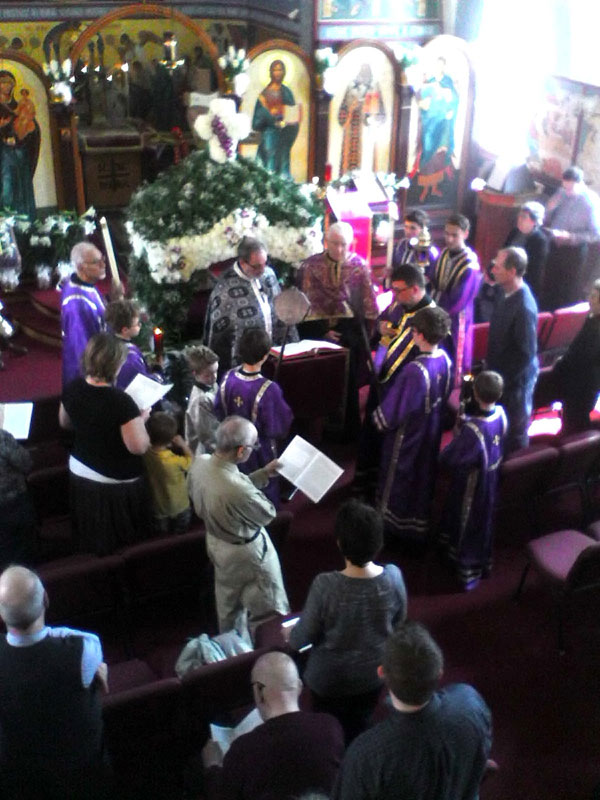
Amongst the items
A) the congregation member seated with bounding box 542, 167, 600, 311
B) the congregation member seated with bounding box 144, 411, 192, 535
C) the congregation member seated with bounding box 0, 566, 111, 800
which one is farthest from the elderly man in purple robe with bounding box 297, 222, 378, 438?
the congregation member seated with bounding box 0, 566, 111, 800

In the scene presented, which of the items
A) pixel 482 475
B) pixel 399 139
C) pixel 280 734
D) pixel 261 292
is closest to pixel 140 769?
pixel 280 734

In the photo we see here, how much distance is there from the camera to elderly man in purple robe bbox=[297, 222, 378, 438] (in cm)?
681

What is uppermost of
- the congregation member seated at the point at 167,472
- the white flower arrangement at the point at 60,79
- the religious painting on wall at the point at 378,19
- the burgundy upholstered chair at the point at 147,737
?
the religious painting on wall at the point at 378,19

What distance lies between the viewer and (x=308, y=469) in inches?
183

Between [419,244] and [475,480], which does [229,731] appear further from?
[419,244]

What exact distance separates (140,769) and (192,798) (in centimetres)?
33

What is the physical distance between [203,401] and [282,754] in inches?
119

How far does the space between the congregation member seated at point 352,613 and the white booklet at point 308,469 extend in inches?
39.0

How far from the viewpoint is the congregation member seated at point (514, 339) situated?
249 inches

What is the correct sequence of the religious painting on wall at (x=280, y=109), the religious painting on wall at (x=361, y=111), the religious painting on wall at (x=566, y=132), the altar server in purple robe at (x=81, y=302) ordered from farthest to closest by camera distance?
the religious painting on wall at (x=361, y=111)
the religious painting on wall at (x=566, y=132)
the religious painting on wall at (x=280, y=109)
the altar server in purple robe at (x=81, y=302)

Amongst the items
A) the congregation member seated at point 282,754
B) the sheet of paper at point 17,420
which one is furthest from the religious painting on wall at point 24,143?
the congregation member seated at point 282,754

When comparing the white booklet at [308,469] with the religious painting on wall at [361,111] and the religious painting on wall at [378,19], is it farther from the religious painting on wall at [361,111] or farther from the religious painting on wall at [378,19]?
the religious painting on wall at [378,19]

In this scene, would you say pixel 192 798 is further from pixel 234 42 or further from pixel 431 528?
pixel 234 42

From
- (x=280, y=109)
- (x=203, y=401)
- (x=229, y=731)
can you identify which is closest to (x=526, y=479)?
(x=203, y=401)
